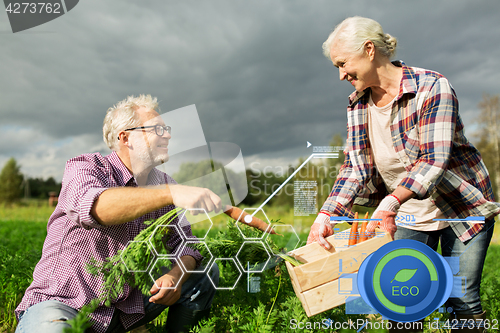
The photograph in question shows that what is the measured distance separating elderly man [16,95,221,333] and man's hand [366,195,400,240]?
2.35 feet

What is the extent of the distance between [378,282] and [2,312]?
313cm

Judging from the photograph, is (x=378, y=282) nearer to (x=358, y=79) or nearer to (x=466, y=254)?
(x=466, y=254)

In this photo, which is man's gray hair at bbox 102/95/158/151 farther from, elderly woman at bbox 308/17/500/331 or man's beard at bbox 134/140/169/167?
elderly woman at bbox 308/17/500/331

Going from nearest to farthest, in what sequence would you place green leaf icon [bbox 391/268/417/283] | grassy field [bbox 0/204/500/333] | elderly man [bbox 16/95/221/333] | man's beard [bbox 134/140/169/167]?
green leaf icon [bbox 391/268/417/283], elderly man [bbox 16/95/221/333], man's beard [bbox 134/140/169/167], grassy field [bbox 0/204/500/333]

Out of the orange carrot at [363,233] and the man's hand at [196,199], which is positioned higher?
the man's hand at [196,199]

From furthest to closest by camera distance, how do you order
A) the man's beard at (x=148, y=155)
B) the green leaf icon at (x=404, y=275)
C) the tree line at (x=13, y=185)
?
the tree line at (x=13, y=185) < the man's beard at (x=148, y=155) < the green leaf icon at (x=404, y=275)

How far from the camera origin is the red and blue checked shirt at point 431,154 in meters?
1.60

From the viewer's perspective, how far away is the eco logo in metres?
1.32

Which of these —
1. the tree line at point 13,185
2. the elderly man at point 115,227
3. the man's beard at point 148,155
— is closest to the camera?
the elderly man at point 115,227

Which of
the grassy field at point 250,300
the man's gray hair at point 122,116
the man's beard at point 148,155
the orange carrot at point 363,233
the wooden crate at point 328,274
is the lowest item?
the grassy field at point 250,300

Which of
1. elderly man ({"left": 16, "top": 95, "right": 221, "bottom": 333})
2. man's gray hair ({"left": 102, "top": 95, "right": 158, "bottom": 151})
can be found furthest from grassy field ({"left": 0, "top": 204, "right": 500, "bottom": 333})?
man's gray hair ({"left": 102, "top": 95, "right": 158, "bottom": 151})

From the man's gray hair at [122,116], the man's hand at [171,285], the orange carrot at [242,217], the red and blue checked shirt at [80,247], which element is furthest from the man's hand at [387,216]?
the man's gray hair at [122,116]

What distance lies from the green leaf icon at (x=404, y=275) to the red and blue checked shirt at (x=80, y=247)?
1.09 metres

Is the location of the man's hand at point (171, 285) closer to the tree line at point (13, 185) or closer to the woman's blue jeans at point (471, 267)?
the woman's blue jeans at point (471, 267)
